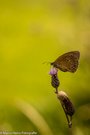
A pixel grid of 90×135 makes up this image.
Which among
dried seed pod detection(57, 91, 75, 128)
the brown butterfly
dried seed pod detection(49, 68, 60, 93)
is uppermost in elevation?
the brown butterfly

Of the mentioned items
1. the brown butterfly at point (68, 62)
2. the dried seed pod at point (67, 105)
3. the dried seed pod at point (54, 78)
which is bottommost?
the dried seed pod at point (67, 105)

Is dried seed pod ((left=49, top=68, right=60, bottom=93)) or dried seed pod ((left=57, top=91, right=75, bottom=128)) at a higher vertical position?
dried seed pod ((left=49, top=68, right=60, bottom=93))

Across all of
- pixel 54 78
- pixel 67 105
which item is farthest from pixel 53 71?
pixel 67 105

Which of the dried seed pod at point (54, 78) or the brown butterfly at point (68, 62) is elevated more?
the brown butterfly at point (68, 62)
